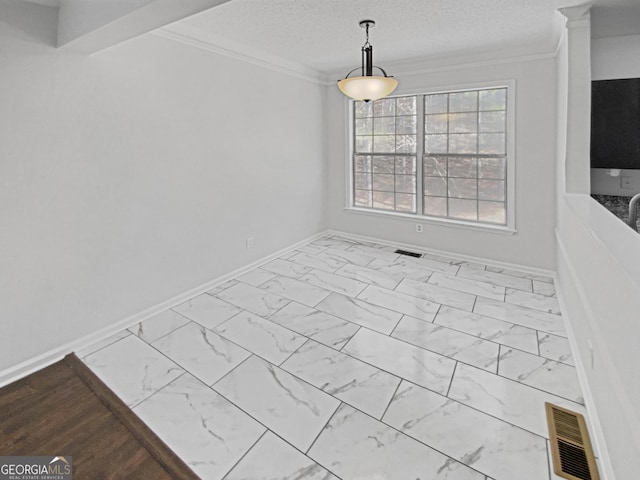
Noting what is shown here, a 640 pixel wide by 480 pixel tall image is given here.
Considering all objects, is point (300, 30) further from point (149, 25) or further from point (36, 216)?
point (36, 216)

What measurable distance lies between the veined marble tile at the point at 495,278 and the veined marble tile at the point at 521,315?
541 millimetres

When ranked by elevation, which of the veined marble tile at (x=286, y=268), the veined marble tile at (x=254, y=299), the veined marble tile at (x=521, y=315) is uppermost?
the veined marble tile at (x=286, y=268)

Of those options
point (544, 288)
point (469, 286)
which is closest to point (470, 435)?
point (469, 286)

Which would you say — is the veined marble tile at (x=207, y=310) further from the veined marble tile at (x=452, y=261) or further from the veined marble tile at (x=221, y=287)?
the veined marble tile at (x=452, y=261)

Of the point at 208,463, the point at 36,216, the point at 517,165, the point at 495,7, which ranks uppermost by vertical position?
the point at 495,7

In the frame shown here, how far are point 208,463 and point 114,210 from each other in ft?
7.09

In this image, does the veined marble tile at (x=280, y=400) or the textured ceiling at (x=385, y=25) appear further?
the textured ceiling at (x=385, y=25)

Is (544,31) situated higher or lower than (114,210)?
higher

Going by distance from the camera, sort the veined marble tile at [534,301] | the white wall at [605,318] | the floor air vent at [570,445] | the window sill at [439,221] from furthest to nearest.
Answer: the window sill at [439,221] < the veined marble tile at [534,301] < the floor air vent at [570,445] < the white wall at [605,318]

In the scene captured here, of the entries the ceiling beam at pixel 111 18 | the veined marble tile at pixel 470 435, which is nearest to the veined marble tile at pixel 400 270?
the veined marble tile at pixel 470 435

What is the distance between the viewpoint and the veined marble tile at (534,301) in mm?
3355

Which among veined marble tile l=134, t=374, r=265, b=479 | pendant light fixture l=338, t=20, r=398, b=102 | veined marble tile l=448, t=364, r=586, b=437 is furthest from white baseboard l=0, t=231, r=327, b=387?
veined marble tile l=448, t=364, r=586, b=437

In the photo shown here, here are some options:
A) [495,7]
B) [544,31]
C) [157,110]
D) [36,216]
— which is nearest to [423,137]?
[544,31]

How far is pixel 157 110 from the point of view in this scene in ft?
10.5
